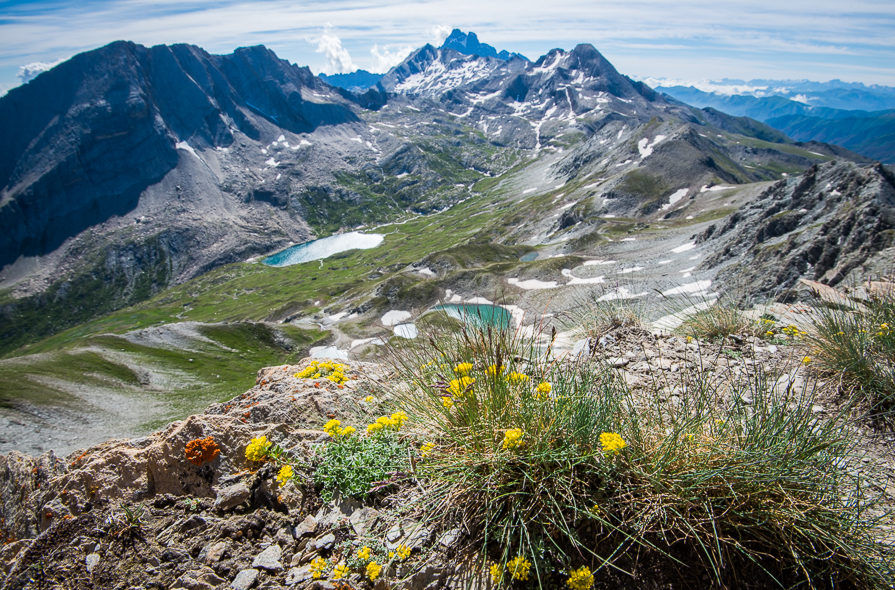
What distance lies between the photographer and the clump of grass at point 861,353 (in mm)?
5094

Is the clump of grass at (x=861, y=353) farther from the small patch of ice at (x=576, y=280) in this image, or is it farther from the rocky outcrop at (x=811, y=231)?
the small patch of ice at (x=576, y=280)

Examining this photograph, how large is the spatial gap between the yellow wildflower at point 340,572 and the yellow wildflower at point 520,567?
1.42 meters

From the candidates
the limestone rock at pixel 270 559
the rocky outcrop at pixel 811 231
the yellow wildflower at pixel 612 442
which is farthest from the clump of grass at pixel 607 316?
the rocky outcrop at pixel 811 231

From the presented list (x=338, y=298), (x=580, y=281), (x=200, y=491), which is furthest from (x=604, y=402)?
(x=338, y=298)

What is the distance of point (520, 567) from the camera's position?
287cm

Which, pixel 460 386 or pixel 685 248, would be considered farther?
pixel 685 248

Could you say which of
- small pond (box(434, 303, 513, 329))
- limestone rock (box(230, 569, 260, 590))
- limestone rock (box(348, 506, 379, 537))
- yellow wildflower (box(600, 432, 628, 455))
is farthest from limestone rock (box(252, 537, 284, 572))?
yellow wildflower (box(600, 432, 628, 455))

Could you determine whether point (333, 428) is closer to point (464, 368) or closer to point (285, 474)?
point (285, 474)

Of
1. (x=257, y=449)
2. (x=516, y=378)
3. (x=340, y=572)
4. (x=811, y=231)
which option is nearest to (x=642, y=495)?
(x=516, y=378)

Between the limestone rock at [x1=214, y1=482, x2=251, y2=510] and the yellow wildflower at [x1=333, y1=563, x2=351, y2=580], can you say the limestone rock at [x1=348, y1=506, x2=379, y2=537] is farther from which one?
the limestone rock at [x1=214, y1=482, x2=251, y2=510]

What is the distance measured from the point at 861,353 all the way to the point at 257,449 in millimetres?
7793

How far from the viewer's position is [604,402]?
3.68 meters

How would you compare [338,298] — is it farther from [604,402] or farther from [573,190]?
[604,402]

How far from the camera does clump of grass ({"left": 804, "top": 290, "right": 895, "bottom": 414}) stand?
16.7 ft
